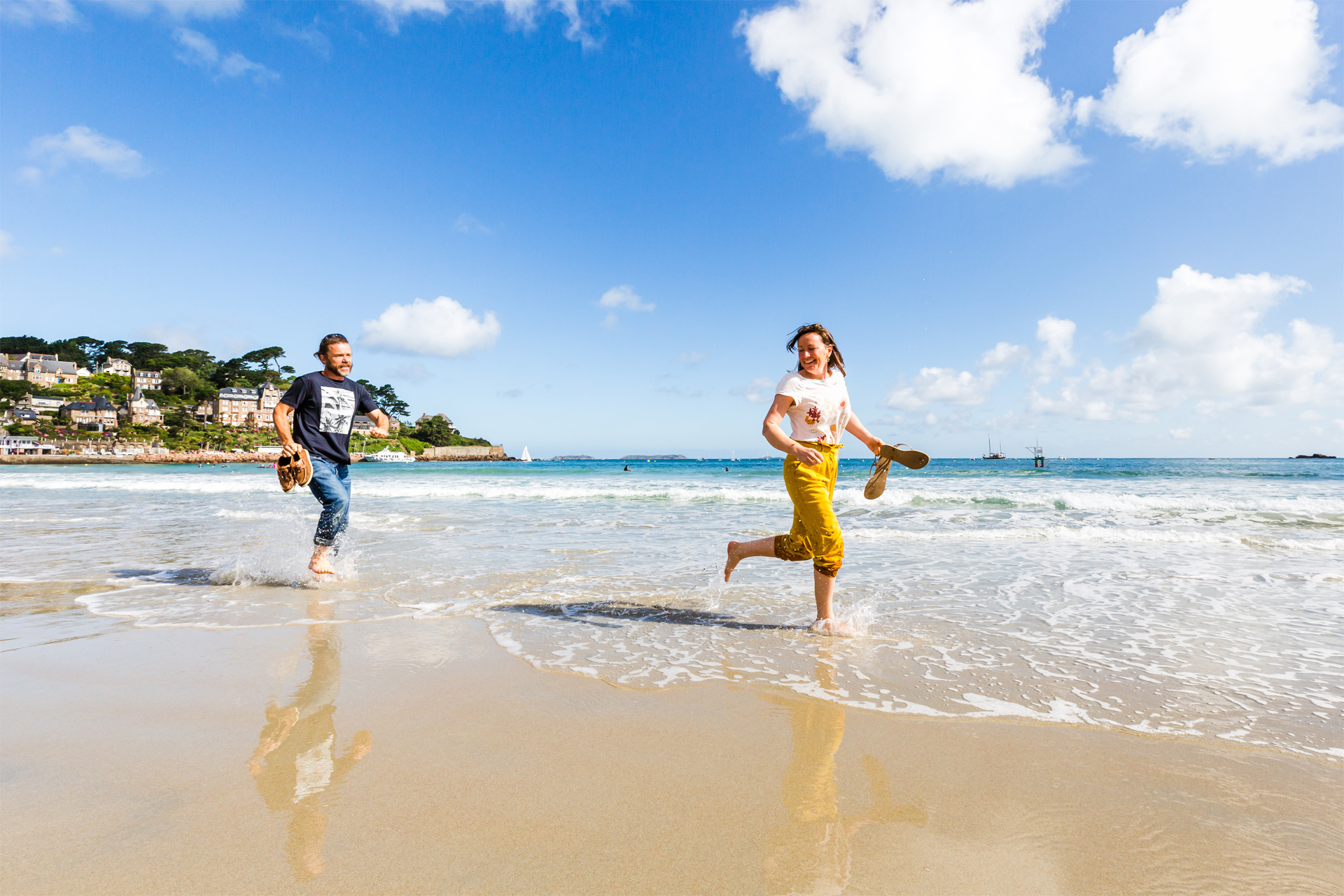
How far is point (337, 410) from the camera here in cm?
582

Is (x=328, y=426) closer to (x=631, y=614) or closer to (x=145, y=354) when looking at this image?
(x=631, y=614)

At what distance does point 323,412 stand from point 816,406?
14.5ft

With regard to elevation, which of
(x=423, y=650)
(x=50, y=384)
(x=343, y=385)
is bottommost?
(x=423, y=650)

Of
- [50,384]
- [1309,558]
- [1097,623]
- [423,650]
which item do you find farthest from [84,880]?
[50,384]

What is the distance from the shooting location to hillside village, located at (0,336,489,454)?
99750 mm

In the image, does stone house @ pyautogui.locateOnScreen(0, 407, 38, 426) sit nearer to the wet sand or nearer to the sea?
the sea

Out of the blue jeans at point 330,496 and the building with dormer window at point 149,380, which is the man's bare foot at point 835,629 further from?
the building with dormer window at point 149,380

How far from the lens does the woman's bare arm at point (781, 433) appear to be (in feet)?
13.6

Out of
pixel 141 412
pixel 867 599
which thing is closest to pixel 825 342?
pixel 867 599

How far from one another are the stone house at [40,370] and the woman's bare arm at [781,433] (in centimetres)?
16348

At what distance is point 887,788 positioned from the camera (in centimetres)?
218

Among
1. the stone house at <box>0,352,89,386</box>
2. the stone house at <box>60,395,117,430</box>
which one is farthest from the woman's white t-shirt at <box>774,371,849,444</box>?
the stone house at <box>0,352,89,386</box>

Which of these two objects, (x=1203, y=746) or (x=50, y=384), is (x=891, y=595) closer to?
(x=1203, y=746)

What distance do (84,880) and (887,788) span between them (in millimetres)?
2339
